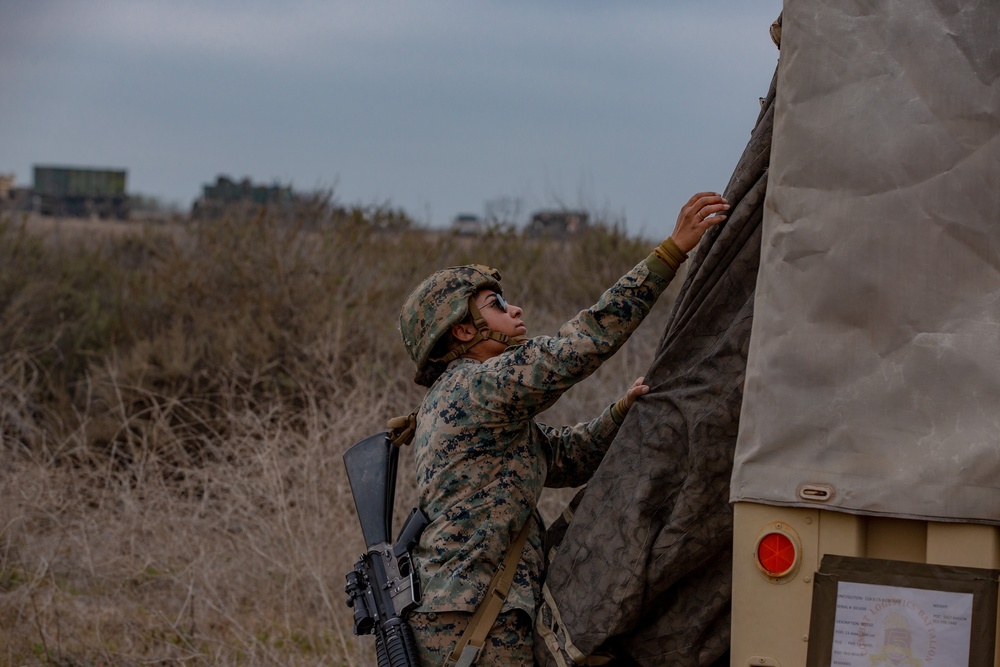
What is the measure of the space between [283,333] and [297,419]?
1378 mm

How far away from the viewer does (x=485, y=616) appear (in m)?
3.33

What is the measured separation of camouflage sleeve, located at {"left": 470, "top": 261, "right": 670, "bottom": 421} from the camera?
10.5 feet

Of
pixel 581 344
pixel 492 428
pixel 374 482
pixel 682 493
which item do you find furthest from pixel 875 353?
pixel 374 482

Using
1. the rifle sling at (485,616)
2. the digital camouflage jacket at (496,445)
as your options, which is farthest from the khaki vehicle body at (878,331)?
the rifle sling at (485,616)

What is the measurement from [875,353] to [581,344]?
96 cm

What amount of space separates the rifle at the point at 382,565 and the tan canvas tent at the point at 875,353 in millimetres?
1245

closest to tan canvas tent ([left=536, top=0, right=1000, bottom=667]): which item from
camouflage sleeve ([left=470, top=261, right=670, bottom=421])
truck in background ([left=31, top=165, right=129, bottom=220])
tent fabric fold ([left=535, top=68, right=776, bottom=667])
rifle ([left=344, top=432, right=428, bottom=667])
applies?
tent fabric fold ([left=535, top=68, right=776, bottom=667])

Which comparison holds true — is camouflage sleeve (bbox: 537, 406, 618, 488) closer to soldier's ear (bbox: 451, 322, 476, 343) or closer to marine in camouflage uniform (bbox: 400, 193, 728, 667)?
marine in camouflage uniform (bbox: 400, 193, 728, 667)

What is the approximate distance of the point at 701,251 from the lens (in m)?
3.12

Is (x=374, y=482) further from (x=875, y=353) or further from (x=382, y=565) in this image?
(x=875, y=353)

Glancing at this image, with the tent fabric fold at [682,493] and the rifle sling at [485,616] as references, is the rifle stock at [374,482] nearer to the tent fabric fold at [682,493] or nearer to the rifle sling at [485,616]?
the rifle sling at [485,616]

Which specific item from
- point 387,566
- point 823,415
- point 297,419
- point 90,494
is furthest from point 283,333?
point 823,415

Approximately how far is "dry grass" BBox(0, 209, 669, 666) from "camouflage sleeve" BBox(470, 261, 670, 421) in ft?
10.4

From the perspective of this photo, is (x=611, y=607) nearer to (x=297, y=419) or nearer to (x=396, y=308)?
(x=297, y=419)
